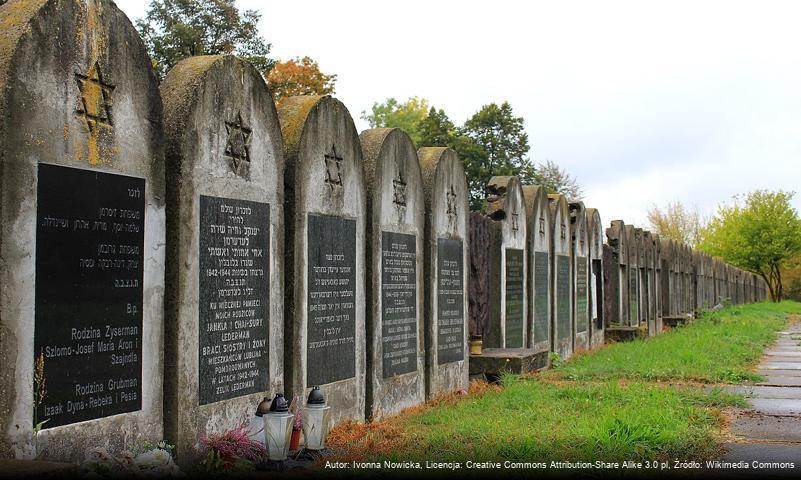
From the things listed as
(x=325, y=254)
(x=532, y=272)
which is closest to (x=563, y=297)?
(x=532, y=272)

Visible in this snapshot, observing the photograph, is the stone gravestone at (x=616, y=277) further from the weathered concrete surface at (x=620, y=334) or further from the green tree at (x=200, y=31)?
the green tree at (x=200, y=31)

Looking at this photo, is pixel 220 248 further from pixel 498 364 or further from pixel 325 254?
pixel 498 364

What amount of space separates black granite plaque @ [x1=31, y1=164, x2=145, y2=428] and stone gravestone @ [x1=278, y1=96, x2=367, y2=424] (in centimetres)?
162

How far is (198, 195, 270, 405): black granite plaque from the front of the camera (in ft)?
17.3

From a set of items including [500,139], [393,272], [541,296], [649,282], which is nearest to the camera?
[393,272]

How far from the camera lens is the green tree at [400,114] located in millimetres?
56062

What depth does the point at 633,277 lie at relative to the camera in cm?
1988

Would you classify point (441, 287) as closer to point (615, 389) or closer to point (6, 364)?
point (615, 389)

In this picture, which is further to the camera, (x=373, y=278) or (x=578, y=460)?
(x=373, y=278)

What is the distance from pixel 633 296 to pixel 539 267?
7.83 m

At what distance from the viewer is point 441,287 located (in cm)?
909

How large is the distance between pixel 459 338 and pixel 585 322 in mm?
6569

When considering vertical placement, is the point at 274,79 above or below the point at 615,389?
above

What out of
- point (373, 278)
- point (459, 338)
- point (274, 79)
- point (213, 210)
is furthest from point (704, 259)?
point (213, 210)
